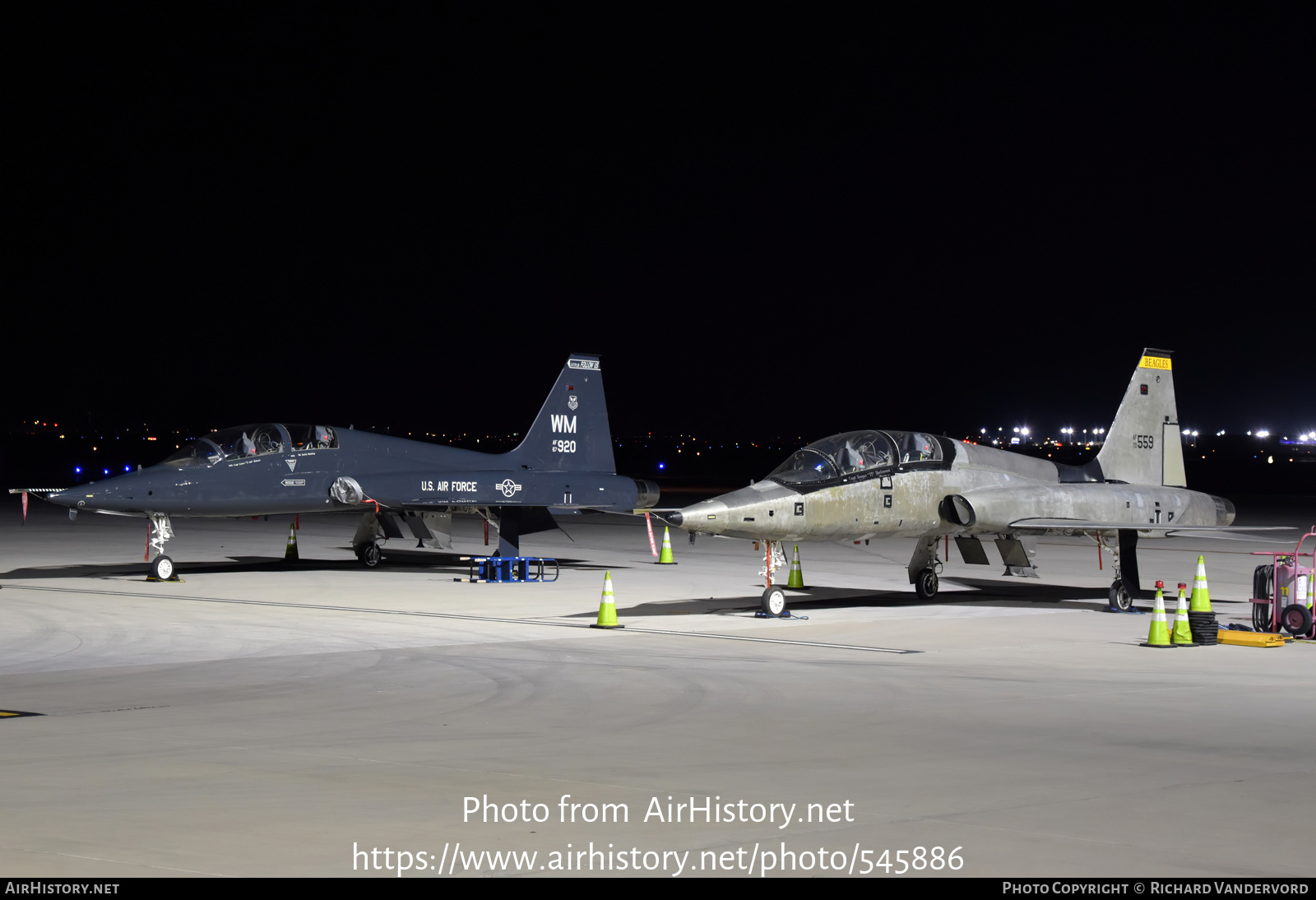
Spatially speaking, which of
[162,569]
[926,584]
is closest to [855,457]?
[926,584]

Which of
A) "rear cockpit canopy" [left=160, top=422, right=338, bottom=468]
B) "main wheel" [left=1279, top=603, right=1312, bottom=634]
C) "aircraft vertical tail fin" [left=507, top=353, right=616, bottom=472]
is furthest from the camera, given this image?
"aircraft vertical tail fin" [left=507, top=353, right=616, bottom=472]

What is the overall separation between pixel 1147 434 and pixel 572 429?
9.83 m

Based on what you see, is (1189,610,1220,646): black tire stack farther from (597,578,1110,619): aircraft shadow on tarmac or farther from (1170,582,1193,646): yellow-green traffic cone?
(597,578,1110,619): aircraft shadow on tarmac

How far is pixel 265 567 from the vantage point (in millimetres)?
24359

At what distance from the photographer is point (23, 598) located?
60.3ft

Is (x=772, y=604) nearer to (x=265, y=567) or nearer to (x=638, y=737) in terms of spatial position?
(x=638, y=737)

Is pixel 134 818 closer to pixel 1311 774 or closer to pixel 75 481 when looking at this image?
pixel 1311 774

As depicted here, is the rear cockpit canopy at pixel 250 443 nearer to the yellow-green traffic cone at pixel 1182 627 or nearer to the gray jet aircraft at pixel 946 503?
the gray jet aircraft at pixel 946 503

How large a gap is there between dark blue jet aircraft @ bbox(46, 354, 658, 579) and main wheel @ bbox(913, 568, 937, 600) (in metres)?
6.33

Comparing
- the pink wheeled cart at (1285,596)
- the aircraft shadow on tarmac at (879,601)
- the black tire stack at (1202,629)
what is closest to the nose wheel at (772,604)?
the aircraft shadow on tarmac at (879,601)

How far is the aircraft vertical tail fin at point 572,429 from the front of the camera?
2584cm

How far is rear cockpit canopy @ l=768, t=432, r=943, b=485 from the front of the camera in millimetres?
17203

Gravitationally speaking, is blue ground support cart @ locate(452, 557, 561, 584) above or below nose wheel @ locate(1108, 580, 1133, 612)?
→ above

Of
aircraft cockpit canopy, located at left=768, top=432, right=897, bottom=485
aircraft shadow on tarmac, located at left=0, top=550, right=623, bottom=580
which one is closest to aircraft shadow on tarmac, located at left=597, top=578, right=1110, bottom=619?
aircraft cockpit canopy, located at left=768, top=432, right=897, bottom=485
